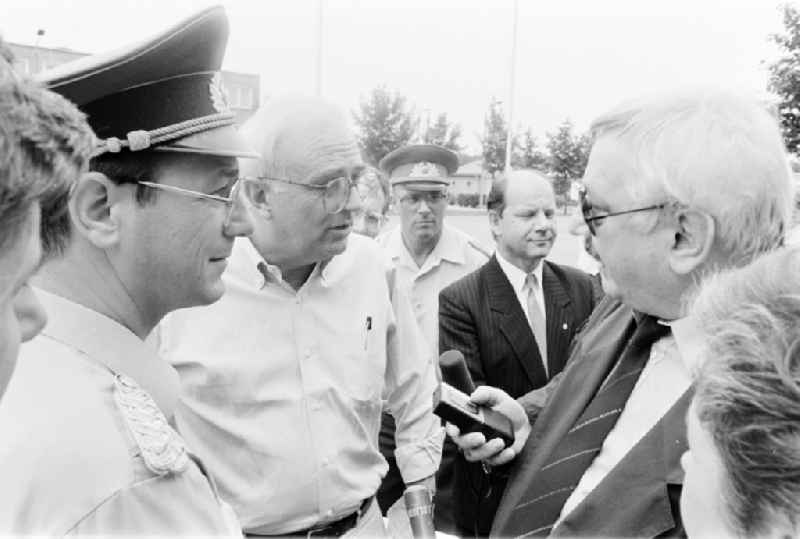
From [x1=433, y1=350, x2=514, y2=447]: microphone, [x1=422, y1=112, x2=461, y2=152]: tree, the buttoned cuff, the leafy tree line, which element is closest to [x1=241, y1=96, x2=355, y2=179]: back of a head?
[x1=433, y1=350, x2=514, y2=447]: microphone

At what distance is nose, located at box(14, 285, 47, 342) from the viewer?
82cm

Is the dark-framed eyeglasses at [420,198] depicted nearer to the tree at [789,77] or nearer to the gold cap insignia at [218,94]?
the gold cap insignia at [218,94]

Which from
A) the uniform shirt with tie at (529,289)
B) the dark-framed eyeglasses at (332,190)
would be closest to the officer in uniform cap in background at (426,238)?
the uniform shirt with tie at (529,289)

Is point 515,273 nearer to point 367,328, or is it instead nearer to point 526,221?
point 526,221

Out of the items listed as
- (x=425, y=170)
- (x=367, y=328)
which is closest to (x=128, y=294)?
(x=367, y=328)

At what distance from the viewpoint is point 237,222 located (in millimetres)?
1676

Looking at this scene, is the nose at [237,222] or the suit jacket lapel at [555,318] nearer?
the nose at [237,222]

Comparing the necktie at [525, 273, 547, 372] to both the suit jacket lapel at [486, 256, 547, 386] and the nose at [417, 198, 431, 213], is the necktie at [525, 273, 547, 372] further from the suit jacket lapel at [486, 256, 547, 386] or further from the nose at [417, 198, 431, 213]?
the nose at [417, 198, 431, 213]

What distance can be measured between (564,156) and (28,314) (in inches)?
1418

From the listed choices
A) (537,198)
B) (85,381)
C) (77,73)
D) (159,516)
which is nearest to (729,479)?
(159,516)

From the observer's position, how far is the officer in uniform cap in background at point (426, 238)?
4.60 m

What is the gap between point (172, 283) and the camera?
1.46 metres

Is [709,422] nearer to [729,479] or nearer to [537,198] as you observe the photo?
[729,479]

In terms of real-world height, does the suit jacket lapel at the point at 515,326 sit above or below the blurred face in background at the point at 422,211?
below
